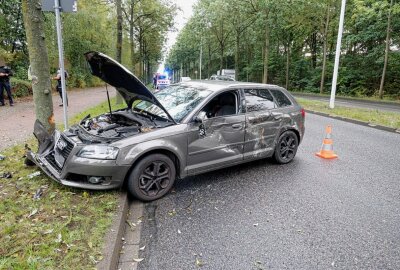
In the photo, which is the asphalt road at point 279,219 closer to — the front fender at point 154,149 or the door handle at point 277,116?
the front fender at point 154,149

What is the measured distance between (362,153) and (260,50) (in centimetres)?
3575

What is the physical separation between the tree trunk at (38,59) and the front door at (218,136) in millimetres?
2807

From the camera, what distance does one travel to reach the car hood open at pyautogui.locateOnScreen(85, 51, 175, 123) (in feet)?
13.7

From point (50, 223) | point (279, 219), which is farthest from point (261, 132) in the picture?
point (50, 223)

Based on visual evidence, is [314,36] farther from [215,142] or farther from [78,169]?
[78,169]

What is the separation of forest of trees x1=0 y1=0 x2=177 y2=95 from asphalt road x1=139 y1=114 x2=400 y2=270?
32.9 ft

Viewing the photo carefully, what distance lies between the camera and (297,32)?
107ft

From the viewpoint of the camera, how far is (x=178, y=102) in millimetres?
5090

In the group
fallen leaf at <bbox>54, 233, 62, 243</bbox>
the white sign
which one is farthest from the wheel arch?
the white sign

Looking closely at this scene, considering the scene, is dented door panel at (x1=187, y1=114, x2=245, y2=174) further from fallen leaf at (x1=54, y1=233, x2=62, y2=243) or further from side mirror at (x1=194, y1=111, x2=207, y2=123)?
fallen leaf at (x1=54, y1=233, x2=62, y2=243)

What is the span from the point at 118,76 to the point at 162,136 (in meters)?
1.19

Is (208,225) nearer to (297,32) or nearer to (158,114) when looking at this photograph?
(158,114)

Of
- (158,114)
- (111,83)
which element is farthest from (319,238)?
(111,83)

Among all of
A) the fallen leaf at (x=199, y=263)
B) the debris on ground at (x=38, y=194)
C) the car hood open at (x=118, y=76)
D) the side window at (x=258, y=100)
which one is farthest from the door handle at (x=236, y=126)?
the debris on ground at (x=38, y=194)
